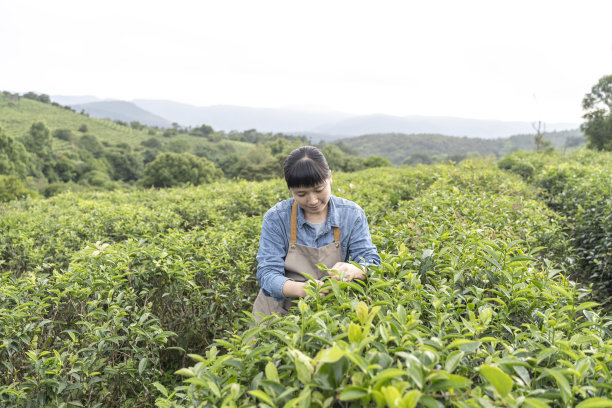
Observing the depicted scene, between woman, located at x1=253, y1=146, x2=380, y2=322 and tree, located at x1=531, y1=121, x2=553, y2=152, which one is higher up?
tree, located at x1=531, y1=121, x2=553, y2=152

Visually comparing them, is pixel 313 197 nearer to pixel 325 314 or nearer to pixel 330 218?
pixel 330 218

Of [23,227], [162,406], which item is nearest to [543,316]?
[162,406]

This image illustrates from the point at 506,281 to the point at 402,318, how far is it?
0.88m

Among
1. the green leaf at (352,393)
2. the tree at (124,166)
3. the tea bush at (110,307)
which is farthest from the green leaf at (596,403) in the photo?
the tree at (124,166)

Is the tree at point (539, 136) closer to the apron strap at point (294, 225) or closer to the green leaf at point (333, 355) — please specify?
the apron strap at point (294, 225)

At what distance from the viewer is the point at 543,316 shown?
1624 mm

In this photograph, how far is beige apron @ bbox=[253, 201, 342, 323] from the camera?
2318mm

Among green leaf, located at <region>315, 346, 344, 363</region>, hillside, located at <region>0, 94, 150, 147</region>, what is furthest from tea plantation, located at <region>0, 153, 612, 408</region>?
hillside, located at <region>0, 94, 150, 147</region>

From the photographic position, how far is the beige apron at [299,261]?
2.32m

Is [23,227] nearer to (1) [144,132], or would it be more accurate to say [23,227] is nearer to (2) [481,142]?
(1) [144,132]

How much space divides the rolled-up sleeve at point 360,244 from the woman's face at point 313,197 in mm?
269

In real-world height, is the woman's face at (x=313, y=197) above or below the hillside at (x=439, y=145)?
below

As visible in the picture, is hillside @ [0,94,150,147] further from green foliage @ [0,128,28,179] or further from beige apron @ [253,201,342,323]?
beige apron @ [253,201,342,323]

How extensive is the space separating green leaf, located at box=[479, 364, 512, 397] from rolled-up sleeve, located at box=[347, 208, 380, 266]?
1307 mm
